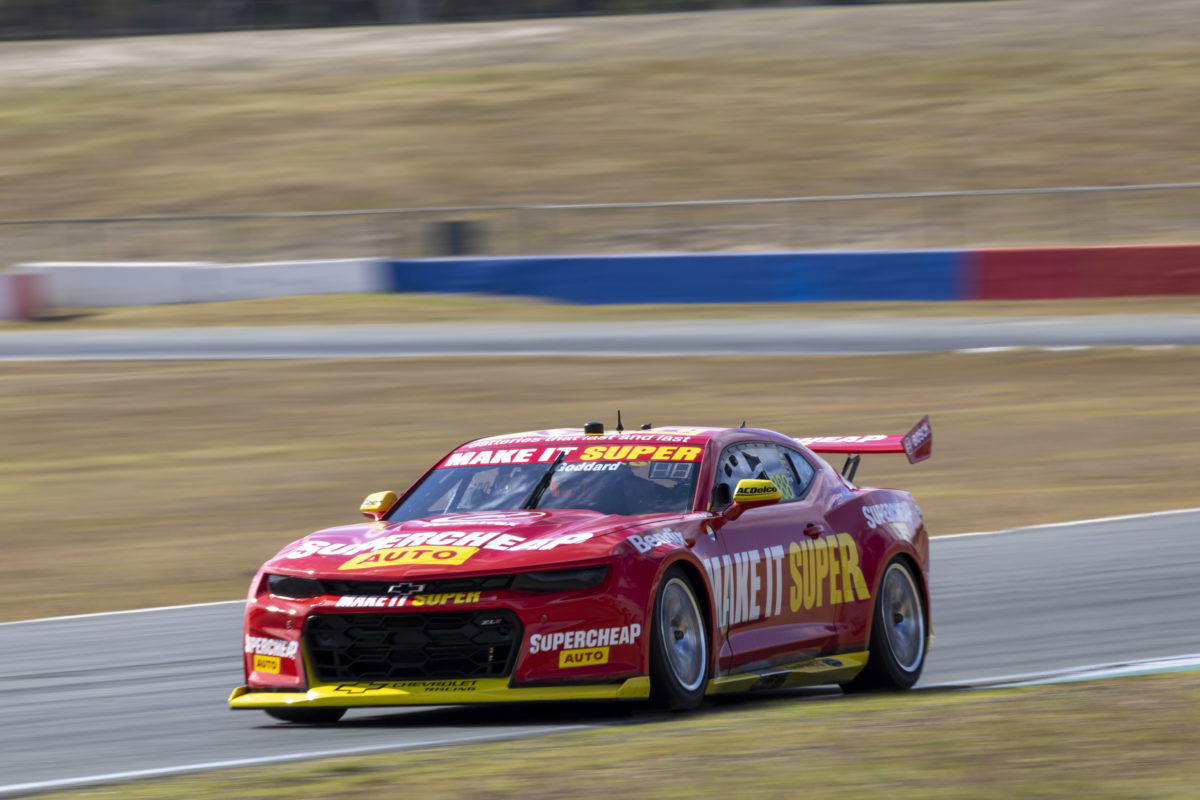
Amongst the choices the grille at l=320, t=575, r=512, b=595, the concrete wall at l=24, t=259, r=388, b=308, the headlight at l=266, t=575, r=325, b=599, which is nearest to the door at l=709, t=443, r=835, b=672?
the grille at l=320, t=575, r=512, b=595

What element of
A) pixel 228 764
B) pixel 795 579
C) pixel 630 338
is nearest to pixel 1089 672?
pixel 795 579

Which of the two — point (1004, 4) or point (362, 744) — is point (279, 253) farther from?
point (362, 744)

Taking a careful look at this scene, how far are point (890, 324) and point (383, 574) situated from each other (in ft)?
64.3

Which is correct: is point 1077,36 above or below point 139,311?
above

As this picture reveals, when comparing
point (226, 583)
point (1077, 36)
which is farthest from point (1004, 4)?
point (226, 583)

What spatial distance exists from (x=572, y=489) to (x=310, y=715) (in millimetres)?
1366

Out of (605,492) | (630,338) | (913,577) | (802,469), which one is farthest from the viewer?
(630,338)

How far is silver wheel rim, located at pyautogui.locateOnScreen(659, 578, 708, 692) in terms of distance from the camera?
722 centimetres

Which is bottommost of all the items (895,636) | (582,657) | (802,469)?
(895,636)

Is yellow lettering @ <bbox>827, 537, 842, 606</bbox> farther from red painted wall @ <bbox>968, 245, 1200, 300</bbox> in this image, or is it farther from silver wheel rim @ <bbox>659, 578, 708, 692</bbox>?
red painted wall @ <bbox>968, 245, 1200, 300</bbox>

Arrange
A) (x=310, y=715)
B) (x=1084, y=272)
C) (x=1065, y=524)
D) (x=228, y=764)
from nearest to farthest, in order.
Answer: (x=228, y=764), (x=310, y=715), (x=1065, y=524), (x=1084, y=272)

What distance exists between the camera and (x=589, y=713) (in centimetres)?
753

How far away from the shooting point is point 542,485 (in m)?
7.95

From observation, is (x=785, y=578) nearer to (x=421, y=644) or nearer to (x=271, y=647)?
(x=421, y=644)
